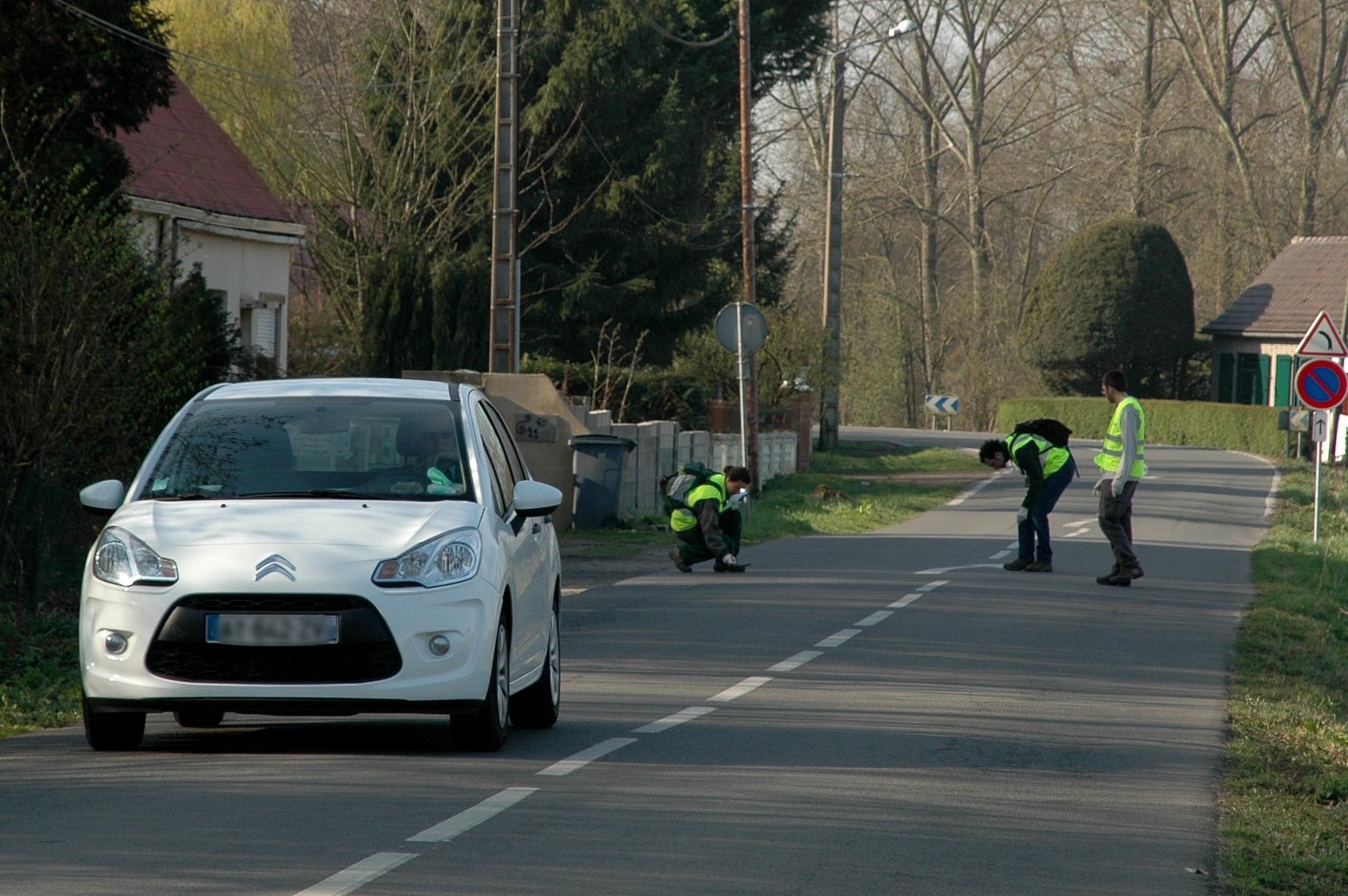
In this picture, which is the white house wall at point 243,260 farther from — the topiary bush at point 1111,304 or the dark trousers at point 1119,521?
the topiary bush at point 1111,304

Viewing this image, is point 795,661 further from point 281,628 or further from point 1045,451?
point 1045,451

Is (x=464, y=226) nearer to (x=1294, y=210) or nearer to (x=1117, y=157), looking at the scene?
(x=1117, y=157)

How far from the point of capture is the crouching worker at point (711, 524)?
65.6 ft

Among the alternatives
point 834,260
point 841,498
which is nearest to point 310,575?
point 841,498

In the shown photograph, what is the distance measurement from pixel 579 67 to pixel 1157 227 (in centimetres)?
3289

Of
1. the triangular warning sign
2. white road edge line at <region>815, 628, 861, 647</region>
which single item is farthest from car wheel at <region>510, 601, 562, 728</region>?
the triangular warning sign

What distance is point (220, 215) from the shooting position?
27.8 meters

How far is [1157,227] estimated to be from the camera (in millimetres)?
65438

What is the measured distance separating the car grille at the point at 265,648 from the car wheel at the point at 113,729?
59 centimetres

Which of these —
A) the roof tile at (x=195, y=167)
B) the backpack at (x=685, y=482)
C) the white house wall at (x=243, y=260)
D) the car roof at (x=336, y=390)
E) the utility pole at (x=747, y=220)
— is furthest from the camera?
the utility pole at (x=747, y=220)

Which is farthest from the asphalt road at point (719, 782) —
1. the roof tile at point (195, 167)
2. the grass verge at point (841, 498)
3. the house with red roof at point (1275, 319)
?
the house with red roof at point (1275, 319)

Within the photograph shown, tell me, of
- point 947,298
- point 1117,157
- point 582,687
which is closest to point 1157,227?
point 1117,157

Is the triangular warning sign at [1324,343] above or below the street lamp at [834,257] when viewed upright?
below

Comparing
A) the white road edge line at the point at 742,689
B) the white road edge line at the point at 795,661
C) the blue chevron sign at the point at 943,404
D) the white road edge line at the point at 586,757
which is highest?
the blue chevron sign at the point at 943,404
